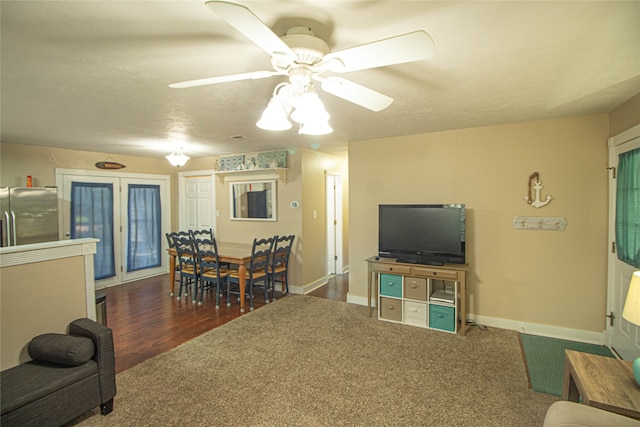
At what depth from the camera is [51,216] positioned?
4.39 m

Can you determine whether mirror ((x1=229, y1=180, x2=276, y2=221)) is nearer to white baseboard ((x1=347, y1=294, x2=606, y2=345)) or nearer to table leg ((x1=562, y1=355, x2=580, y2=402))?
white baseboard ((x1=347, y1=294, x2=606, y2=345))

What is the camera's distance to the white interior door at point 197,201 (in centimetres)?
591

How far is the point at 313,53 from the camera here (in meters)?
1.42

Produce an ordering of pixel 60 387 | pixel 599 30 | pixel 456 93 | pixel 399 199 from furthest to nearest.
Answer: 1. pixel 399 199
2. pixel 456 93
3. pixel 60 387
4. pixel 599 30

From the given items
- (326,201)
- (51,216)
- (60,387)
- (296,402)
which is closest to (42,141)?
(51,216)

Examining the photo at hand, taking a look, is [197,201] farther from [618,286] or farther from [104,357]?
[618,286]

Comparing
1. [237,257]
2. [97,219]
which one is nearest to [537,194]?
[237,257]

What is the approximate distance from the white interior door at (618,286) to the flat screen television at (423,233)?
1.33 m

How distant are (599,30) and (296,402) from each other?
2.89 meters

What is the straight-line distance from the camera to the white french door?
4.99 meters

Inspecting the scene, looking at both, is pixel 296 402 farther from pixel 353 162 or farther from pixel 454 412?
pixel 353 162

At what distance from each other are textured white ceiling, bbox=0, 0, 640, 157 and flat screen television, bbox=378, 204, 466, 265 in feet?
3.35

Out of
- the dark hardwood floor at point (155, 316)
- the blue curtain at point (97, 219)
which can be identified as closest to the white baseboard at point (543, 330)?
the dark hardwood floor at point (155, 316)

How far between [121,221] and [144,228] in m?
0.45
